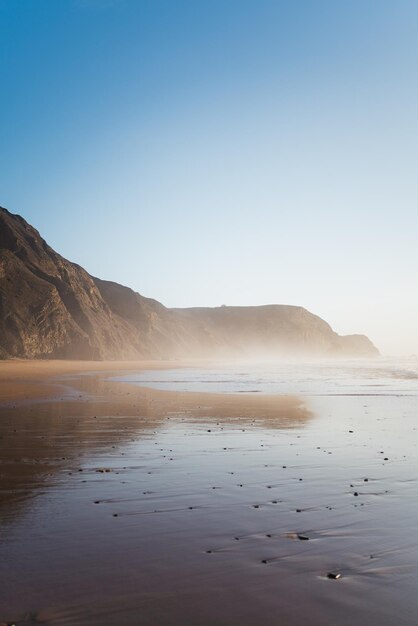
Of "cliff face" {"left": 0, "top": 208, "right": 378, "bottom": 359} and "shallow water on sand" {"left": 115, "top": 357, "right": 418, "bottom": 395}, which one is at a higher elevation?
"cliff face" {"left": 0, "top": 208, "right": 378, "bottom": 359}

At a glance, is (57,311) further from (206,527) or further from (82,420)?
(206,527)

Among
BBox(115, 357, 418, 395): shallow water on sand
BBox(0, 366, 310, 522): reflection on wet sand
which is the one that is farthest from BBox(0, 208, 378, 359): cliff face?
BBox(0, 366, 310, 522): reflection on wet sand

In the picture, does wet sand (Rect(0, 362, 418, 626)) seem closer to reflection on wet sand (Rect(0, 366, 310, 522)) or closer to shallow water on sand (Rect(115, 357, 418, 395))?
reflection on wet sand (Rect(0, 366, 310, 522))

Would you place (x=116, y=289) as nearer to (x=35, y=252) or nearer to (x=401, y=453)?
(x=35, y=252)

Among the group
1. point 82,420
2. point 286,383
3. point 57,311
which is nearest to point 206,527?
point 82,420

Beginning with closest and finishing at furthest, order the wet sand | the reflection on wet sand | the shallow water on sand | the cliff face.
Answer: the wet sand < the reflection on wet sand < the shallow water on sand < the cliff face

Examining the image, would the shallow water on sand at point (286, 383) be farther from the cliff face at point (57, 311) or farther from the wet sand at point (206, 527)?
the cliff face at point (57, 311)

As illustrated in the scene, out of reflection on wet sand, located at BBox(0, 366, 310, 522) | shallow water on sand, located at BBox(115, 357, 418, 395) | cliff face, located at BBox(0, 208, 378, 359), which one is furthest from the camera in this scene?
cliff face, located at BBox(0, 208, 378, 359)

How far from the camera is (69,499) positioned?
7746 millimetres

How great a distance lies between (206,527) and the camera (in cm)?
654

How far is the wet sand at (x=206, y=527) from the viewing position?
439cm

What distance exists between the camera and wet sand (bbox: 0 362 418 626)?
439 cm

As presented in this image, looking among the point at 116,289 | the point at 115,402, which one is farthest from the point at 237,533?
the point at 116,289

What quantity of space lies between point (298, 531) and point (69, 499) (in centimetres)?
349
